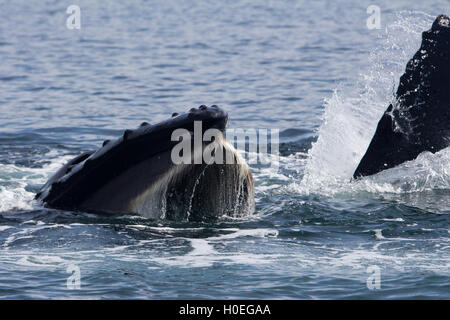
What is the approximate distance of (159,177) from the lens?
Result: 1121cm

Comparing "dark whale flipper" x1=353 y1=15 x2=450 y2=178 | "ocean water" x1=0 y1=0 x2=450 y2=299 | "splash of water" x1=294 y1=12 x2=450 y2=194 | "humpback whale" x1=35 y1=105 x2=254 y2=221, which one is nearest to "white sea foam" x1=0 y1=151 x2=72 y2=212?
"ocean water" x1=0 y1=0 x2=450 y2=299

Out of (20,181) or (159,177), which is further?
(20,181)

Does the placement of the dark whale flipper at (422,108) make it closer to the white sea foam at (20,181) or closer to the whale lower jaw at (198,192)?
the whale lower jaw at (198,192)

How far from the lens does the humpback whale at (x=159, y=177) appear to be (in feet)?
36.3

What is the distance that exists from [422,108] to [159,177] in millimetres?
5068

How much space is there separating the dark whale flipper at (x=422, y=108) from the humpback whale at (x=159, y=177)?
11.4ft

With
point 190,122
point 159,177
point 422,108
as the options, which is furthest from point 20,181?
point 422,108

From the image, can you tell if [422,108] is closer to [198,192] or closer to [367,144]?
[367,144]

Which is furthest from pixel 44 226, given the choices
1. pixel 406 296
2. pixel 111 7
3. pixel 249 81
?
pixel 111 7

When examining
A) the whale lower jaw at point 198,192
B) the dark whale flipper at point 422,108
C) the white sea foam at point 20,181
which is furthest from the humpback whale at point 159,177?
the dark whale flipper at point 422,108

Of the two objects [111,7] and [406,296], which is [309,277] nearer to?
[406,296]

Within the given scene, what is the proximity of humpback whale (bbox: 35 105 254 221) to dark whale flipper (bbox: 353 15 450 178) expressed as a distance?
11.4ft

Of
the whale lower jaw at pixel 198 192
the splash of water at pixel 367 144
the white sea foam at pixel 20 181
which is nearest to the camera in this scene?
the whale lower jaw at pixel 198 192

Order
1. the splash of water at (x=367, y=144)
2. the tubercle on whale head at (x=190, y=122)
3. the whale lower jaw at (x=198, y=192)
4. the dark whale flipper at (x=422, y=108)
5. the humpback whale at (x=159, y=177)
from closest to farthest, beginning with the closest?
the tubercle on whale head at (x=190, y=122) < the humpback whale at (x=159, y=177) < the whale lower jaw at (x=198, y=192) < the dark whale flipper at (x=422, y=108) < the splash of water at (x=367, y=144)
